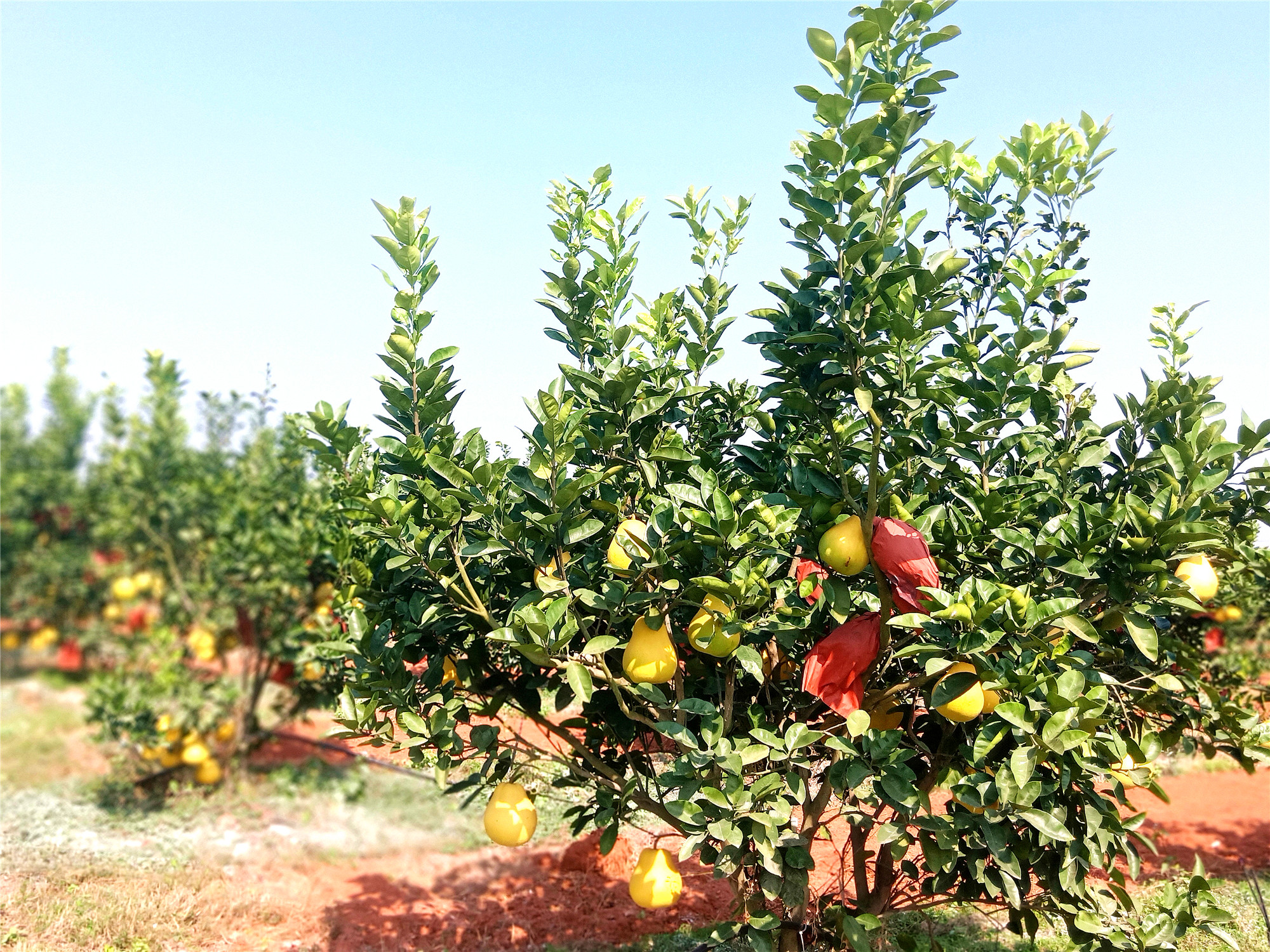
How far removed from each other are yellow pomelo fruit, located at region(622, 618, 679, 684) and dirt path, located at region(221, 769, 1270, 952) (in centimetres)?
180

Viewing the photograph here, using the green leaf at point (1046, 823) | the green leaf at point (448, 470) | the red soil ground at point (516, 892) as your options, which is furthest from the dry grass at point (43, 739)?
the green leaf at point (1046, 823)

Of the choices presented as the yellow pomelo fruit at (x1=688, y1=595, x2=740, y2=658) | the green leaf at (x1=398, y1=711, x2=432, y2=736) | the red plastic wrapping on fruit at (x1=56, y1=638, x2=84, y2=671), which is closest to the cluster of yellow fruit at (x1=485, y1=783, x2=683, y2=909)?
the green leaf at (x1=398, y1=711, x2=432, y2=736)

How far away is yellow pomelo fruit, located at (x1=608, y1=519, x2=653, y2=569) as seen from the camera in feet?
8.52

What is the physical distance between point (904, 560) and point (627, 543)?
76 centimetres

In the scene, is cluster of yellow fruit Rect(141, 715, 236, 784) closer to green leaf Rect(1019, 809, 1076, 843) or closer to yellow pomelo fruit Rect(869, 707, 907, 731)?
yellow pomelo fruit Rect(869, 707, 907, 731)

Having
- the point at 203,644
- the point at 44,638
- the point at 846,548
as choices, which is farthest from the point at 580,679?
the point at 44,638

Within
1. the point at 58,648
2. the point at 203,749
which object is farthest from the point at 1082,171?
the point at 58,648

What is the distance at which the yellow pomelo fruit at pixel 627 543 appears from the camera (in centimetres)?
260

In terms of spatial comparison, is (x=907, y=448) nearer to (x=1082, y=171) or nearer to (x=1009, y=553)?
(x=1009, y=553)

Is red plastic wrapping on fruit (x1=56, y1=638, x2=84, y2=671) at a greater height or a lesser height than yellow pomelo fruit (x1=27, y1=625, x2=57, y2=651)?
lesser

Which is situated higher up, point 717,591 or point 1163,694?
point 717,591

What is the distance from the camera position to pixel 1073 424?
3.04m

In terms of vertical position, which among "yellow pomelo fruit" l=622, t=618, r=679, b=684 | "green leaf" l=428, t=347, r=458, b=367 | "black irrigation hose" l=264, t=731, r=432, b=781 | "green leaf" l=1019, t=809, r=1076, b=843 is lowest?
"black irrigation hose" l=264, t=731, r=432, b=781

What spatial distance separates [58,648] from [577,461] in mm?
14323
